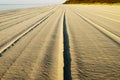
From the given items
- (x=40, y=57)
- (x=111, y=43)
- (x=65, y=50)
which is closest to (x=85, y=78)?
(x=40, y=57)

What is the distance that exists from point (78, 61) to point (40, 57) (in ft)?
3.19

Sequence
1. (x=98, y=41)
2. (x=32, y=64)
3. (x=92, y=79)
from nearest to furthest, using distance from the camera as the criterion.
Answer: (x=92, y=79)
(x=32, y=64)
(x=98, y=41)

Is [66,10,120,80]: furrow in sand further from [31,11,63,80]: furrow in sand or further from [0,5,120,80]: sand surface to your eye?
[31,11,63,80]: furrow in sand

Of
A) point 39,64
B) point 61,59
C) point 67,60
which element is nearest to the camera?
point 39,64

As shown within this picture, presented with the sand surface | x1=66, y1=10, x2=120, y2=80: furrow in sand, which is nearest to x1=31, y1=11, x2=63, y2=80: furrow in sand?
the sand surface

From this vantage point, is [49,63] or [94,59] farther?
[94,59]

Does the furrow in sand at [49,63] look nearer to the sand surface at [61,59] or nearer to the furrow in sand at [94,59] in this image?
the sand surface at [61,59]

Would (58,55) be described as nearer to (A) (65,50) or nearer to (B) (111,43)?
(A) (65,50)

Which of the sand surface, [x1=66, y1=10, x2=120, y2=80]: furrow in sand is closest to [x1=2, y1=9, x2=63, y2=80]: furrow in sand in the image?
the sand surface

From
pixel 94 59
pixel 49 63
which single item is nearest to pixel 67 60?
pixel 49 63

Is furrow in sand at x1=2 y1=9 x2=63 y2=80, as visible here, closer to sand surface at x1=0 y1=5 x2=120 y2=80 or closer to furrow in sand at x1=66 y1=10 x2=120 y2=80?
sand surface at x1=0 y1=5 x2=120 y2=80

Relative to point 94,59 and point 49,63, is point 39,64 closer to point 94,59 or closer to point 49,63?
point 49,63

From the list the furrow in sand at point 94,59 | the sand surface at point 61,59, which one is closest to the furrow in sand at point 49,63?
the sand surface at point 61,59

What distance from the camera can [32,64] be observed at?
16.8 feet
